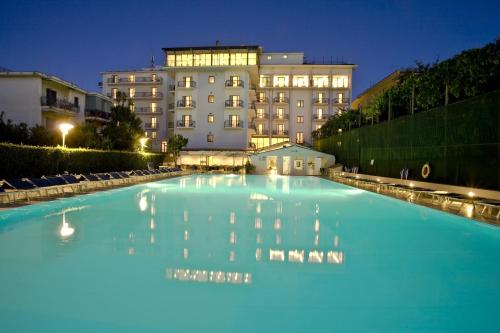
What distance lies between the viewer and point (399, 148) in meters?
19.6

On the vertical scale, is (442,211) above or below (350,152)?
below

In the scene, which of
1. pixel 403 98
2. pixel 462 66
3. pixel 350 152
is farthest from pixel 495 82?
pixel 350 152

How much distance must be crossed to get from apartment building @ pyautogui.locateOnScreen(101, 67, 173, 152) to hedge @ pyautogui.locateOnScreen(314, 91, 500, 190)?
107ft

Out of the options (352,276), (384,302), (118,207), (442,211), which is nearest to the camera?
(384,302)

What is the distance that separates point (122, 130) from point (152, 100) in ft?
76.7

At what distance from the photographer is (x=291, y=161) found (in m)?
36.2

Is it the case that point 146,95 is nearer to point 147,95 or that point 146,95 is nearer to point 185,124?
point 147,95

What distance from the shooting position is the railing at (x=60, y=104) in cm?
3132

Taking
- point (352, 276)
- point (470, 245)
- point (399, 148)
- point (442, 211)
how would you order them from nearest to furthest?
point (352, 276) → point (470, 245) → point (442, 211) → point (399, 148)

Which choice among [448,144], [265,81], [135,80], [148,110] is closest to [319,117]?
[265,81]

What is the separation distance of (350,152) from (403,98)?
9116 mm

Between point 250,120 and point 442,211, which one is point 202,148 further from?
point 442,211

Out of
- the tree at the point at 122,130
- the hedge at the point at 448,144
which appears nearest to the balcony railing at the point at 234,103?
the tree at the point at 122,130

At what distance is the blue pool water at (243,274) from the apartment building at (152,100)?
41.9 metres
